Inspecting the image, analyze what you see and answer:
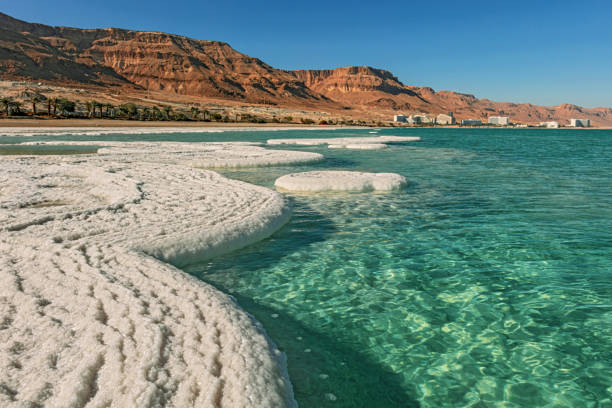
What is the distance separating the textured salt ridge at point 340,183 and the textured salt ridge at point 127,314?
3.62 m

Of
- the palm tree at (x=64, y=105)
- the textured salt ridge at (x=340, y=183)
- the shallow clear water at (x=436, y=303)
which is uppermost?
the palm tree at (x=64, y=105)

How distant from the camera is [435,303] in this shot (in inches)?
193

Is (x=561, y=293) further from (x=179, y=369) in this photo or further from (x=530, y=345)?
(x=179, y=369)

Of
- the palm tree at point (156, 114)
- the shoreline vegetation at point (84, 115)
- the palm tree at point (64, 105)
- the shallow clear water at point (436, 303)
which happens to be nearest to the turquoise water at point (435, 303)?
the shallow clear water at point (436, 303)

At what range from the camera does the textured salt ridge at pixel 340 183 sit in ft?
39.3

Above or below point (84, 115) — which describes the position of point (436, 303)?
below

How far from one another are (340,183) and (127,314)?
8706 millimetres

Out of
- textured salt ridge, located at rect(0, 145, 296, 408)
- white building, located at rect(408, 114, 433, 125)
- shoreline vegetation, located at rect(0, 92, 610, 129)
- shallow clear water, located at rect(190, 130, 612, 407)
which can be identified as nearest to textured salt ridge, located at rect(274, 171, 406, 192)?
shallow clear water, located at rect(190, 130, 612, 407)

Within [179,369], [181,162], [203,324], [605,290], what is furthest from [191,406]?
[181,162]

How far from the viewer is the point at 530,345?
158 inches

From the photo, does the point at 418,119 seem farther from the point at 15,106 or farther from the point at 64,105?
the point at 15,106

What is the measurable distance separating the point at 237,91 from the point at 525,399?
648 feet

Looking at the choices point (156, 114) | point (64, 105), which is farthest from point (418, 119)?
point (64, 105)

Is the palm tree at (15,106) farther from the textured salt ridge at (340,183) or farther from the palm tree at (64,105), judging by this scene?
the textured salt ridge at (340,183)
